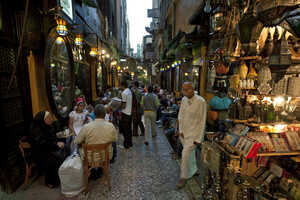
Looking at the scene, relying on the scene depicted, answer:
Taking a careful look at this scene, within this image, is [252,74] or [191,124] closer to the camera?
[252,74]

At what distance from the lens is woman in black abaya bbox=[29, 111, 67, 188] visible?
310cm

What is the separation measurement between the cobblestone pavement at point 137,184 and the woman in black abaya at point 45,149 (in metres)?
0.28

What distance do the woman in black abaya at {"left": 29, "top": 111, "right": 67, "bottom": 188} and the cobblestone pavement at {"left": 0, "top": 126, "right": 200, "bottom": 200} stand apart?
28 cm

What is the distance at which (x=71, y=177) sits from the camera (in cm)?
286

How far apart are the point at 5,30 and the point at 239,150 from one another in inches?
193

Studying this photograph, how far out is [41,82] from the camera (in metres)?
4.10

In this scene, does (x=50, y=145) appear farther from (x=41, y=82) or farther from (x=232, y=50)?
(x=232, y=50)

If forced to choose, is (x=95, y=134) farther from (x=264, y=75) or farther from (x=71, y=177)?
(x=264, y=75)

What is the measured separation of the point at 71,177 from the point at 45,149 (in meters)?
0.90

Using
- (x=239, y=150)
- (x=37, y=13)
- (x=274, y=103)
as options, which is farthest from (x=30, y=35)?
(x=274, y=103)

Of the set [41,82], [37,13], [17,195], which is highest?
[37,13]

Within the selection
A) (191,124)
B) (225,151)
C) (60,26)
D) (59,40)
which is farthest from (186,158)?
(59,40)

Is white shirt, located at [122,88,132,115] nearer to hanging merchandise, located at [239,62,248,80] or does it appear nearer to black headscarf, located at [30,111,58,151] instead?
black headscarf, located at [30,111,58,151]

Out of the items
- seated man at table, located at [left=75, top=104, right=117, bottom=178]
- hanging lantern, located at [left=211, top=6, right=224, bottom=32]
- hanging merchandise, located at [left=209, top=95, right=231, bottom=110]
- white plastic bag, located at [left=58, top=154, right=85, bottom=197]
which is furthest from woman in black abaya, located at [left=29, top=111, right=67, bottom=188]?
hanging lantern, located at [left=211, top=6, right=224, bottom=32]
